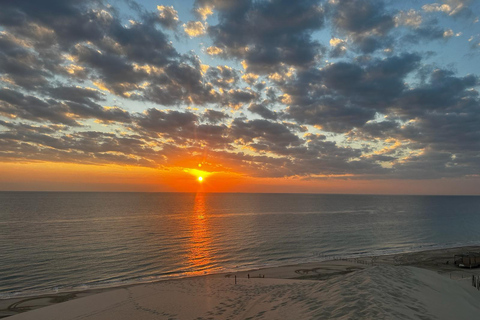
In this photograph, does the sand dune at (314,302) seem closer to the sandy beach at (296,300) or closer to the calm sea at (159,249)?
the sandy beach at (296,300)

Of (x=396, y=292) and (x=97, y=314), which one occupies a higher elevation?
(x=396, y=292)

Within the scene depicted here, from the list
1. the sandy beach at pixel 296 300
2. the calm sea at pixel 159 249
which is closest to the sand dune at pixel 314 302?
the sandy beach at pixel 296 300

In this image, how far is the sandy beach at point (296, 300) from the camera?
41.1 feet

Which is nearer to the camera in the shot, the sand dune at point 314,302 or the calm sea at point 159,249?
the sand dune at point 314,302

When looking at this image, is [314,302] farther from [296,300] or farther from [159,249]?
[159,249]

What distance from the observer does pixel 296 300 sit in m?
16.7

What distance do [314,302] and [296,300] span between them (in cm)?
218

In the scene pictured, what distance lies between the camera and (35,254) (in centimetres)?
5428

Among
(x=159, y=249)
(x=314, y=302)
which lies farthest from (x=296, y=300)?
(x=159, y=249)

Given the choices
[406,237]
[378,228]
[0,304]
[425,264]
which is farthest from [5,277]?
[378,228]

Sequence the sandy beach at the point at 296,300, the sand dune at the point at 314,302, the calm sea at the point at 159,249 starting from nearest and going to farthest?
the sand dune at the point at 314,302, the sandy beach at the point at 296,300, the calm sea at the point at 159,249

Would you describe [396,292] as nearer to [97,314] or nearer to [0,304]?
[97,314]

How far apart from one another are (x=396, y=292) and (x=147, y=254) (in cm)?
5195

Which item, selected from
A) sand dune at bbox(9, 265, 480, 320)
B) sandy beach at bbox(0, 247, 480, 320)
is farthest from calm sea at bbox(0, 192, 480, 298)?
sand dune at bbox(9, 265, 480, 320)
